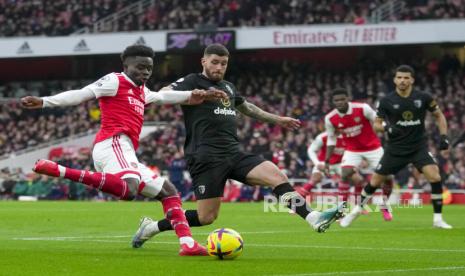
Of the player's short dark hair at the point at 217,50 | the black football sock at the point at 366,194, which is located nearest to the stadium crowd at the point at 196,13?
the black football sock at the point at 366,194

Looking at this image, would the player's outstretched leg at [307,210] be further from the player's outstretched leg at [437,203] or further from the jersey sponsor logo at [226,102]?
the player's outstretched leg at [437,203]

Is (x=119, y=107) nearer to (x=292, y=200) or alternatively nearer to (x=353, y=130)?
(x=292, y=200)

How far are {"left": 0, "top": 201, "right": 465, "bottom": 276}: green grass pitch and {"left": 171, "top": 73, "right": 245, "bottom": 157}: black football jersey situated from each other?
45.6 inches

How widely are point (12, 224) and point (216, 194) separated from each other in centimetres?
696

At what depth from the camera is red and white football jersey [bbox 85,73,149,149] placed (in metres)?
10.6

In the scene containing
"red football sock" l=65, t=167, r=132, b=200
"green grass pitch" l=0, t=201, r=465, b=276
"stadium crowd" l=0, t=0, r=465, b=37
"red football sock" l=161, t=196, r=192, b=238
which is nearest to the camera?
"green grass pitch" l=0, t=201, r=465, b=276

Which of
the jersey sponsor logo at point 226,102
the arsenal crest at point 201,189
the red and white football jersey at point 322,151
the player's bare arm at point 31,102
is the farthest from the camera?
the red and white football jersey at point 322,151

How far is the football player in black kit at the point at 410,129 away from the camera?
15367 millimetres

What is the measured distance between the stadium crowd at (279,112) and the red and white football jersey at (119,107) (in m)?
19.3

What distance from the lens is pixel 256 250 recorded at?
11.1m

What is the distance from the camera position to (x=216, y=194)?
35.7 ft

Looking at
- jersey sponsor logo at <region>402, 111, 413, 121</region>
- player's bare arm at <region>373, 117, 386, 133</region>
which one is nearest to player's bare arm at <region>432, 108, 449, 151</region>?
jersey sponsor logo at <region>402, 111, 413, 121</region>

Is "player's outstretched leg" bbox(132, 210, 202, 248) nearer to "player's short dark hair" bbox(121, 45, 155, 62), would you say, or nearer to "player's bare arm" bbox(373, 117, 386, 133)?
"player's short dark hair" bbox(121, 45, 155, 62)

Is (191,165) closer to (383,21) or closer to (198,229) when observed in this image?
(198,229)
